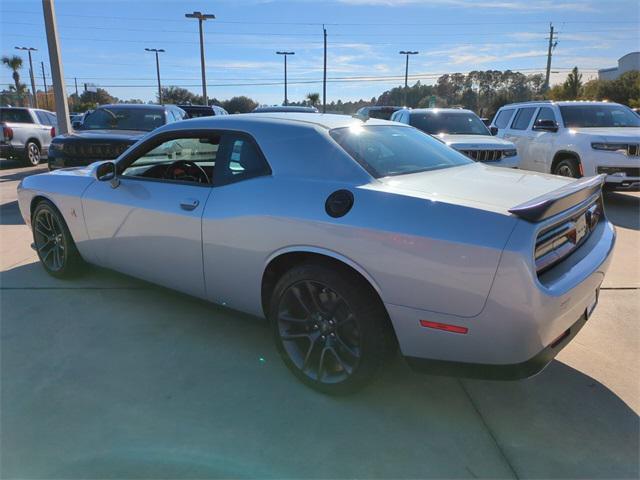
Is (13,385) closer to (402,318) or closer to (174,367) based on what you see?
(174,367)

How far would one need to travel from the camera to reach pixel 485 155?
7875mm

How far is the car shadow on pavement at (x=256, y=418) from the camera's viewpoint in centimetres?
220

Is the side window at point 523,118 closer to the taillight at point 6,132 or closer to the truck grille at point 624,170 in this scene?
the truck grille at point 624,170

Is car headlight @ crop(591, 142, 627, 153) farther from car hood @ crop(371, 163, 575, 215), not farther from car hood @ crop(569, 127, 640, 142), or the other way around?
car hood @ crop(371, 163, 575, 215)

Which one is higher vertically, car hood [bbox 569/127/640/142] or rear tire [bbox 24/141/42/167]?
car hood [bbox 569/127/640/142]

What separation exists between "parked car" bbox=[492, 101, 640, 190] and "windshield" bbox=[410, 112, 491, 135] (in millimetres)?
1036

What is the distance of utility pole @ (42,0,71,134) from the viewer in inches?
482

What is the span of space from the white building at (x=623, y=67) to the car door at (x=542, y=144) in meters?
57.0

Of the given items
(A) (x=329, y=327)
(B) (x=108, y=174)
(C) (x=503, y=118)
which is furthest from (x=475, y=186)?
(C) (x=503, y=118)

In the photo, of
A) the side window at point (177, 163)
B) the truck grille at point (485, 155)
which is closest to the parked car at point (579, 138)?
the truck grille at point (485, 155)

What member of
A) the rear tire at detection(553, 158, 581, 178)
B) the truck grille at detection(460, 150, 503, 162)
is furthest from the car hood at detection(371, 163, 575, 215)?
the rear tire at detection(553, 158, 581, 178)

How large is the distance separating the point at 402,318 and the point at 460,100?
82.9 m

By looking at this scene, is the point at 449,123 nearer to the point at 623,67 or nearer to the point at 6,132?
the point at 6,132

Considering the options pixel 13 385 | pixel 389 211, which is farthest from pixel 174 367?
pixel 389 211
